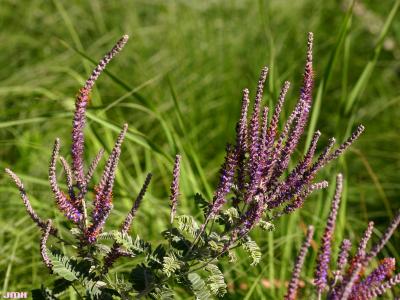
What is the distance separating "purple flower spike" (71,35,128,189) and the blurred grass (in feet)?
4.09

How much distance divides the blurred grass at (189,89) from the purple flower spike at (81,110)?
125cm

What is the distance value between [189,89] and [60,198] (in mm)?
3262

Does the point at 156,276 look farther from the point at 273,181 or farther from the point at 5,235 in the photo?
the point at 5,235

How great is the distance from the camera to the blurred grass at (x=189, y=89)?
3711mm

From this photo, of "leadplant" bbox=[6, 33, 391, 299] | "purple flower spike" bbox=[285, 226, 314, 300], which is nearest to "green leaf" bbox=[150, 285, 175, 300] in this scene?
"leadplant" bbox=[6, 33, 391, 299]

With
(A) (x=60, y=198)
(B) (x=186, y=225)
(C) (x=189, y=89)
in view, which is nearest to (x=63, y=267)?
(A) (x=60, y=198)

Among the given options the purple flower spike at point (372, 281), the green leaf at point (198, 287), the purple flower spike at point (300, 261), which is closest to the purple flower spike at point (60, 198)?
the green leaf at point (198, 287)

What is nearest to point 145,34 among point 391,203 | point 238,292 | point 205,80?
point 205,80

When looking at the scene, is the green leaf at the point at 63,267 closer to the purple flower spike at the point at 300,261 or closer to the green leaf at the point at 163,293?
the green leaf at the point at 163,293

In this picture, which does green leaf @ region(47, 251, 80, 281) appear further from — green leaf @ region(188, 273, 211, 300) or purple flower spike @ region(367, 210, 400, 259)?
purple flower spike @ region(367, 210, 400, 259)

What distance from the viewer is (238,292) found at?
10.5 ft

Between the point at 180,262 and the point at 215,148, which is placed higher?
the point at 215,148

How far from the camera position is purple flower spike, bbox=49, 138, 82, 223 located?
74.2 inches

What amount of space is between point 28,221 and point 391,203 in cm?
237
